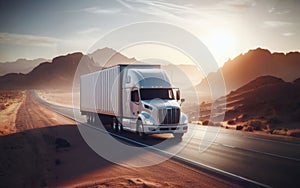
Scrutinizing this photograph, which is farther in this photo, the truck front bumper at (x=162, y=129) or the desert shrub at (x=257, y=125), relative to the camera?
the desert shrub at (x=257, y=125)

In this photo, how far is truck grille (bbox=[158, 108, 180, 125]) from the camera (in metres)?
19.6

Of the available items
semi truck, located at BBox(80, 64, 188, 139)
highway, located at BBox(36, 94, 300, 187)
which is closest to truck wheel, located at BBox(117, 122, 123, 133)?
semi truck, located at BBox(80, 64, 188, 139)

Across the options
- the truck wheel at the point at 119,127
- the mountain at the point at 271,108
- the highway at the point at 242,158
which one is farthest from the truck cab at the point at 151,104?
the mountain at the point at 271,108

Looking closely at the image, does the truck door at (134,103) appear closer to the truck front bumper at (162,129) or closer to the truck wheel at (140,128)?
the truck wheel at (140,128)

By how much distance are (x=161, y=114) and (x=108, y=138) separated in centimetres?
416

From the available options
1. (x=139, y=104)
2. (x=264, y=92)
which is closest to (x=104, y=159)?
(x=139, y=104)

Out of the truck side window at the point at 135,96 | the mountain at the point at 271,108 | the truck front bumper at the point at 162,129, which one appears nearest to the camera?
the truck front bumper at the point at 162,129

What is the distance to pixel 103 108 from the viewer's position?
26922mm

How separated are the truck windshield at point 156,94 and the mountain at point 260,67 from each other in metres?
126

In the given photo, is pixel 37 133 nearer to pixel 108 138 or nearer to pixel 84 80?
pixel 108 138

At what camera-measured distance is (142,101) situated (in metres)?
20.9

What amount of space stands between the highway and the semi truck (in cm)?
Result: 84

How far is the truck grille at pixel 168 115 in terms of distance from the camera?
19.6m

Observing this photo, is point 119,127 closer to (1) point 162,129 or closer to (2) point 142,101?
(2) point 142,101
